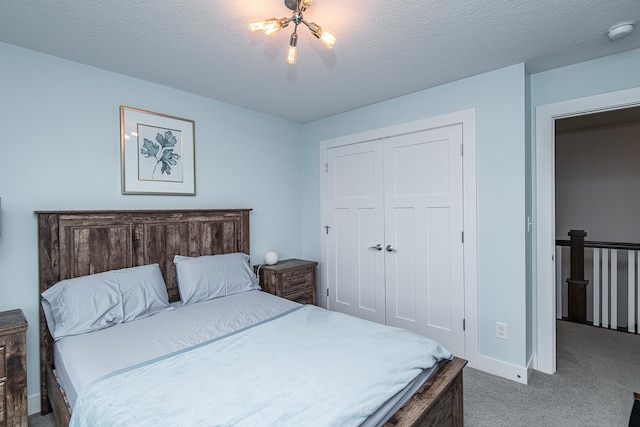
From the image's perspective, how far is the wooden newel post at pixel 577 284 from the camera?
3646mm

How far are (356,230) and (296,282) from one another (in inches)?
34.8

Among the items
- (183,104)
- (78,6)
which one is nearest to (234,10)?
(78,6)

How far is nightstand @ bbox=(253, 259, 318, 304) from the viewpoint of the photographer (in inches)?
127

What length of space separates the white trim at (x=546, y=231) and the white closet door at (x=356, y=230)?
4.48 ft

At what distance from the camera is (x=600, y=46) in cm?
218

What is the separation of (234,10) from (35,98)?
1596 mm

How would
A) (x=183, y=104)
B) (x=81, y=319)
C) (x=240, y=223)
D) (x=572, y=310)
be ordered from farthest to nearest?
(x=572, y=310) → (x=240, y=223) → (x=183, y=104) → (x=81, y=319)

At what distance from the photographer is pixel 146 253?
2.59 meters

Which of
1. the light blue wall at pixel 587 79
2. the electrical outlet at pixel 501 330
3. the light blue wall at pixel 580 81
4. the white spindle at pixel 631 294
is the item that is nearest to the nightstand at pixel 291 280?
the electrical outlet at pixel 501 330

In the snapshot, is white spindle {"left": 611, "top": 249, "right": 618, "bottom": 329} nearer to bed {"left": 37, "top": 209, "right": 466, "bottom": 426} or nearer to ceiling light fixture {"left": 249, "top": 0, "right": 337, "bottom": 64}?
bed {"left": 37, "top": 209, "right": 466, "bottom": 426}

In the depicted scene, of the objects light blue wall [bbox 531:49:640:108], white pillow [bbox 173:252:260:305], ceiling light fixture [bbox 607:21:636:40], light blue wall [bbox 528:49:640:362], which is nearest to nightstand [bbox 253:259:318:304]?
white pillow [bbox 173:252:260:305]

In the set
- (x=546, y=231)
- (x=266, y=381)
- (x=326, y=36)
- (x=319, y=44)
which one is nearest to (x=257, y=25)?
(x=326, y=36)

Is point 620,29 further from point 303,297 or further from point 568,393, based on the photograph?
point 303,297

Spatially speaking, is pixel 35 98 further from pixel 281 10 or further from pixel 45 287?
pixel 281 10
